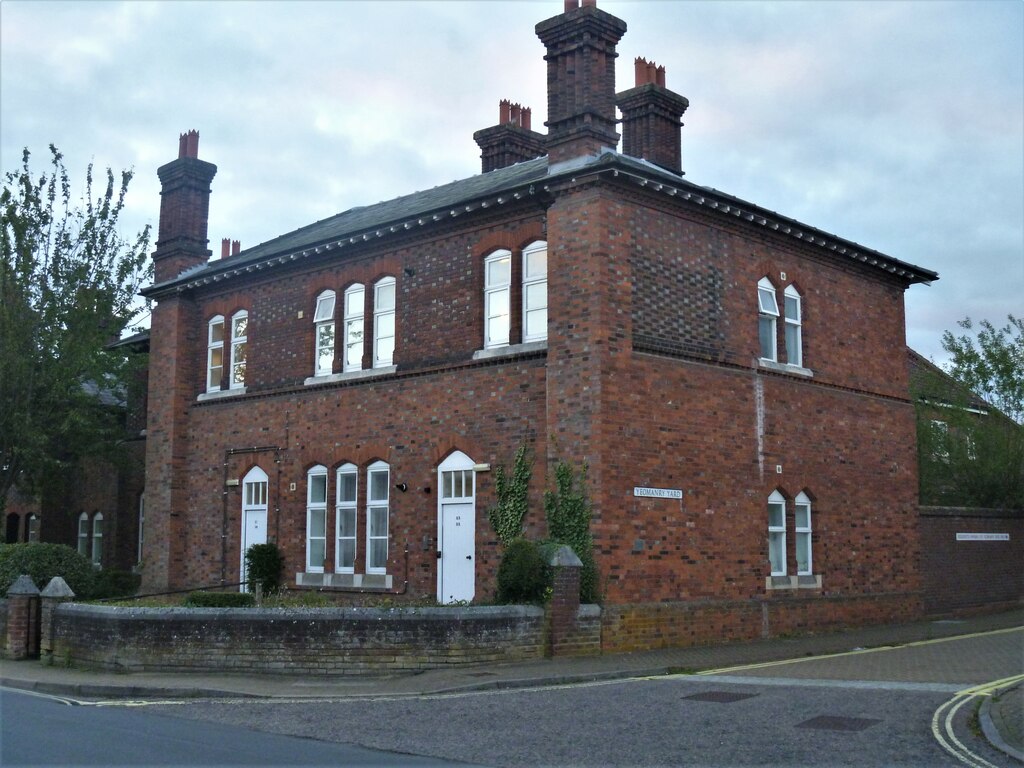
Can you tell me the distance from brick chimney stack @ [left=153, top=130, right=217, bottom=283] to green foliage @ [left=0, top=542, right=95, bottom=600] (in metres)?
8.93

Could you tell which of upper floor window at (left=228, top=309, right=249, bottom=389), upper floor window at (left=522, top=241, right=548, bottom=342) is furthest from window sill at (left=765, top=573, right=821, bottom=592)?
upper floor window at (left=228, top=309, right=249, bottom=389)

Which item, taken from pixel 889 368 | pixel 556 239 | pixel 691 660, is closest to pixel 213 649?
pixel 691 660

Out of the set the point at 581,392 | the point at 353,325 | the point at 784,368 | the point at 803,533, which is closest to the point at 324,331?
the point at 353,325

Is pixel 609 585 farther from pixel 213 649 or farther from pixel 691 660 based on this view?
pixel 213 649

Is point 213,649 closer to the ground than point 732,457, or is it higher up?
closer to the ground

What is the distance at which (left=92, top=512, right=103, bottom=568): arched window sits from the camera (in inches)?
1156

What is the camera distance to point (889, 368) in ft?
74.6

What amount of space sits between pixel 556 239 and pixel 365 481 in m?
6.10

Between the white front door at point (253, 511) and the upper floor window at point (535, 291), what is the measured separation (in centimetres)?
735

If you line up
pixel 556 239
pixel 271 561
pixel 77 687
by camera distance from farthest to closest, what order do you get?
pixel 271 561, pixel 556 239, pixel 77 687

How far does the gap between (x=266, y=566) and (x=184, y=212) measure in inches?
404

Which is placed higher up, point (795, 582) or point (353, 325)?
point (353, 325)

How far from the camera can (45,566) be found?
19.5 metres

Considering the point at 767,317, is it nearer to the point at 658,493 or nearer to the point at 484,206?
the point at 658,493
